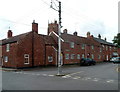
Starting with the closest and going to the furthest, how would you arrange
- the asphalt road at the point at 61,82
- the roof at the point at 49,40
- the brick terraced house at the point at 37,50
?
the asphalt road at the point at 61,82 < the brick terraced house at the point at 37,50 < the roof at the point at 49,40

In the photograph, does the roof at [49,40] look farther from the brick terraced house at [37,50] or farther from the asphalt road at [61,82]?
the asphalt road at [61,82]

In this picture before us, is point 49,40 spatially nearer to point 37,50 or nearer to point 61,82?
point 37,50

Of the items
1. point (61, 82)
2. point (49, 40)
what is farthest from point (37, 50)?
point (61, 82)

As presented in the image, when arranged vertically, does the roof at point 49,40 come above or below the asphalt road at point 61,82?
above

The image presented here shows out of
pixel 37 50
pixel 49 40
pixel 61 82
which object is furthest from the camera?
pixel 49 40

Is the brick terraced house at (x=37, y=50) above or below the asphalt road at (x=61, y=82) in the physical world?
above

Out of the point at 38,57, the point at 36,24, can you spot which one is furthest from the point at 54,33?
the point at 38,57

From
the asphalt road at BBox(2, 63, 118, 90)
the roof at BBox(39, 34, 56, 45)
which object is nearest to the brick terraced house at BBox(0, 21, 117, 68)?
the roof at BBox(39, 34, 56, 45)

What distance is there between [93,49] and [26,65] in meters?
23.3

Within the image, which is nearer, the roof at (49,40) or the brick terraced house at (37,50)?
the brick terraced house at (37,50)

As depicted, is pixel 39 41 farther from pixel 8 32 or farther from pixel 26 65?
pixel 8 32

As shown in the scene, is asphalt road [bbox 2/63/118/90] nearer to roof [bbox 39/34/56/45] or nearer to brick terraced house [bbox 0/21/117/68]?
brick terraced house [bbox 0/21/117/68]

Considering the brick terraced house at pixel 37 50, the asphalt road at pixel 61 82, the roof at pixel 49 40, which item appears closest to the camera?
the asphalt road at pixel 61 82

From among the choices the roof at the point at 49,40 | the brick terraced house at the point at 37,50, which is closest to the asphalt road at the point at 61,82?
the brick terraced house at the point at 37,50
